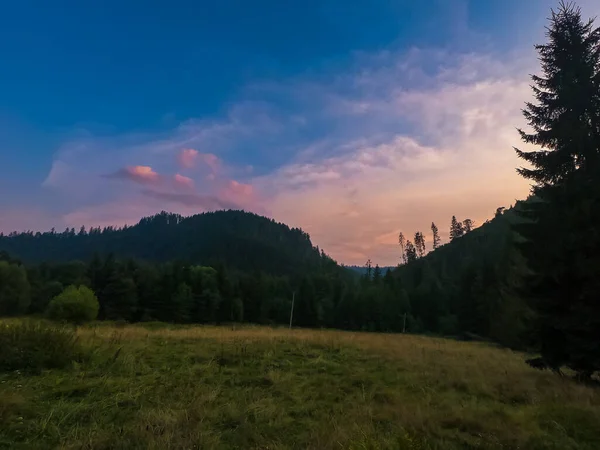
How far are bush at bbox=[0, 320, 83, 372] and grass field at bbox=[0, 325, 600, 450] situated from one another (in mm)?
477

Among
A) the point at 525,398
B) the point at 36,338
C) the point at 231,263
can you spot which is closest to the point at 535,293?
the point at 525,398

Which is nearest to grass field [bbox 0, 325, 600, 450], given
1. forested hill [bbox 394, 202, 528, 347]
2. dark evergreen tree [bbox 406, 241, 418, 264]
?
forested hill [bbox 394, 202, 528, 347]

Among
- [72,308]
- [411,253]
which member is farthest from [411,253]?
[72,308]

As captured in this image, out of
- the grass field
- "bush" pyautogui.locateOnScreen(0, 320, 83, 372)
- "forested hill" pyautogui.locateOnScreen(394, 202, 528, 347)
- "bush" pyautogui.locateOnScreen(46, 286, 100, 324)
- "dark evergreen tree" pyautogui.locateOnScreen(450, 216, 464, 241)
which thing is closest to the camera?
the grass field

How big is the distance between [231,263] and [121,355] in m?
174

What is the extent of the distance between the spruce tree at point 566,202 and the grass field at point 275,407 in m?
1.39

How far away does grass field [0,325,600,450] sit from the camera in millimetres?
4656

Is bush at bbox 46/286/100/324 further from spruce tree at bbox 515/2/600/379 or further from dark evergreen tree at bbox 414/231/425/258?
dark evergreen tree at bbox 414/231/425/258

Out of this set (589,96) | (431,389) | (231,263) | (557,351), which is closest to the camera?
(431,389)

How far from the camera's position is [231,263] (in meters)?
180

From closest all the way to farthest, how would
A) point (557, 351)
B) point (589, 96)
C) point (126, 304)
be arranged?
1. point (557, 351)
2. point (589, 96)
3. point (126, 304)

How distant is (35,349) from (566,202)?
1570 cm

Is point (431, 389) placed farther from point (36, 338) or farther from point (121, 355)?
point (36, 338)

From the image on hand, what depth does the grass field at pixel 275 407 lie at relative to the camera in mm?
4656
